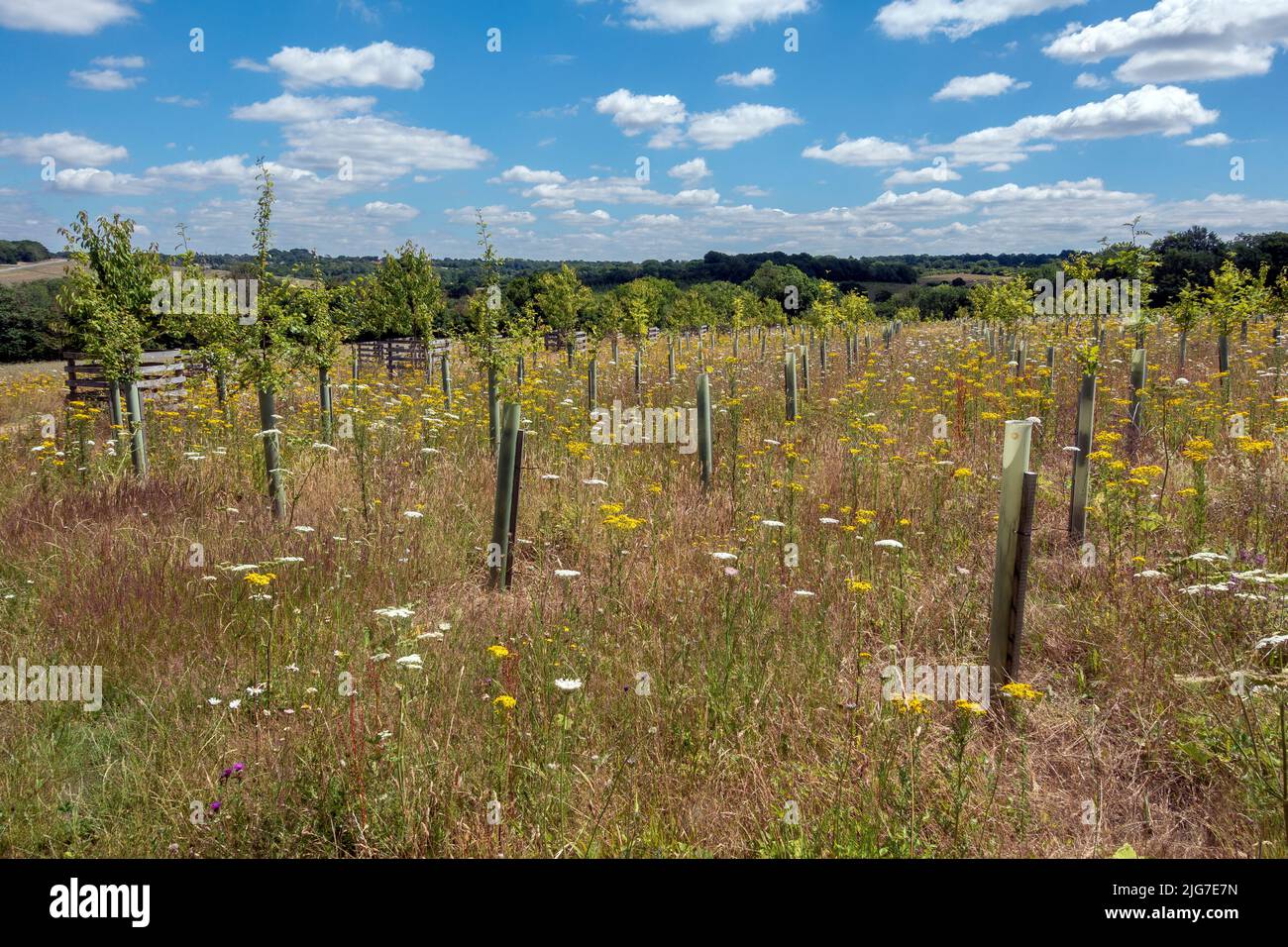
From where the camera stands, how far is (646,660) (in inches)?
168

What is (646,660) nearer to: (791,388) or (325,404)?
(791,388)

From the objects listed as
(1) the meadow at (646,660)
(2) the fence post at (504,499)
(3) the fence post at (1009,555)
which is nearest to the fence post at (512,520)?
(2) the fence post at (504,499)

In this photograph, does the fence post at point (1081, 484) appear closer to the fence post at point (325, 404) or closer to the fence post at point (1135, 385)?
the fence post at point (1135, 385)

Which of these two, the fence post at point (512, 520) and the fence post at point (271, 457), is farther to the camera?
the fence post at point (271, 457)

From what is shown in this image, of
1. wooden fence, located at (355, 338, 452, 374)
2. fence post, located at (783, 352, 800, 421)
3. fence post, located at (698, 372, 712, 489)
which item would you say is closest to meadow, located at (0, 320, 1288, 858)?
fence post, located at (698, 372, 712, 489)

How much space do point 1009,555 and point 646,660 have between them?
6.57ft

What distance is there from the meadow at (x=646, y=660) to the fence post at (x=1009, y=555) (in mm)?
277

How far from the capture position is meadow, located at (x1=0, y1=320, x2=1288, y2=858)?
9.89 ft

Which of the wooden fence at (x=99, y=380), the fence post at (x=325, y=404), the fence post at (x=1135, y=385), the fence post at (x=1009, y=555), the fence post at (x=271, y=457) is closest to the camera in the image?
the fence post at (x=1009, y=555)

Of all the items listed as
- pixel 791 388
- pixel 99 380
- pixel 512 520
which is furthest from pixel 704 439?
pixel 99 380

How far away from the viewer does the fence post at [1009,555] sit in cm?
393
